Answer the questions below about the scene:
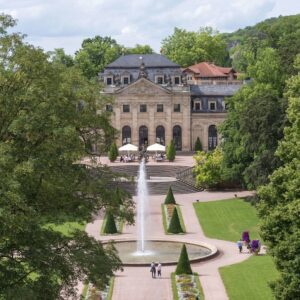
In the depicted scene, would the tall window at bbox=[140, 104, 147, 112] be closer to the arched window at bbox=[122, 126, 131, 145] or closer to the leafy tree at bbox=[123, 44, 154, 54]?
the arched window at bbox=[122, 126, 131, 145]

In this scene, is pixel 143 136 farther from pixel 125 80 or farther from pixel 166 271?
pixel 166 271

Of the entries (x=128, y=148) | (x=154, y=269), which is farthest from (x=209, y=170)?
(x=154, y=269)

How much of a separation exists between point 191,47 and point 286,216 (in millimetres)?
130643

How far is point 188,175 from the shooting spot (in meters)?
80.8

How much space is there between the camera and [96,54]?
149875 mm

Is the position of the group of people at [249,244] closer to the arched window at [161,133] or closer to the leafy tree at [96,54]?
the arched window at [161,133]

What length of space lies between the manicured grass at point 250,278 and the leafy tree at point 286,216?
167 inches

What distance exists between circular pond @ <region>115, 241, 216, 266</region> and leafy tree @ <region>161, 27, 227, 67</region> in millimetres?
107085

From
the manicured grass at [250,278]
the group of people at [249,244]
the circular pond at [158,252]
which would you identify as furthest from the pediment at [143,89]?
the manicured grass at [250,278]

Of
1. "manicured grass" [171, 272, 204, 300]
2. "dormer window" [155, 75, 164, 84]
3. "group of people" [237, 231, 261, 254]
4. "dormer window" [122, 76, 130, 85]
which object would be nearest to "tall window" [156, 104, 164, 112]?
"dormer window" [155, 75, 164, 84]

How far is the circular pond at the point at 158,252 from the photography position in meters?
46.7

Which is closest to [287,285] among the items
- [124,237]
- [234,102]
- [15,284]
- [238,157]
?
[15,284]

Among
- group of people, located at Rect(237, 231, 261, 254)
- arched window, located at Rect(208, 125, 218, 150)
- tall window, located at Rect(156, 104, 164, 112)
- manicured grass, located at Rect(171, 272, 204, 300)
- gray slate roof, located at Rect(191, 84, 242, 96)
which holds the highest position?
Result: gray slate roof, located at Rect(191, 84, 242, 96)

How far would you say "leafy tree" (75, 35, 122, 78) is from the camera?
142m
